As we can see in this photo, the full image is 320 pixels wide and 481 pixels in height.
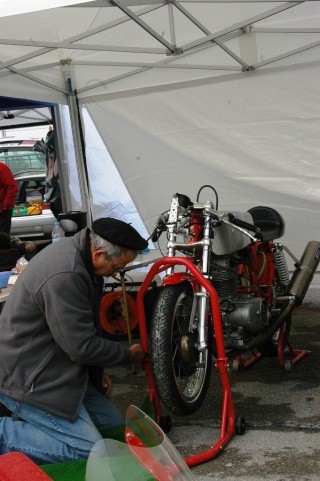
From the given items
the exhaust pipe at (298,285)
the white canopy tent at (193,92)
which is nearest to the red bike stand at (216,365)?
the exhaust pipe at (298,285)

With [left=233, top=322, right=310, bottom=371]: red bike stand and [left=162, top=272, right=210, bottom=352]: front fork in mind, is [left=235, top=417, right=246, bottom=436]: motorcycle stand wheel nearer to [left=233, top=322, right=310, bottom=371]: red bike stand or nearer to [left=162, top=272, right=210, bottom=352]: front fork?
[left=162, top=272, right=210, bottom=352]: front fork

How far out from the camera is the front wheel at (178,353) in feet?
13.1

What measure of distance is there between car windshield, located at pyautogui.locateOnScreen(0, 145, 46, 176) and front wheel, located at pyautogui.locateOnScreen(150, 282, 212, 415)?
28.5 ft

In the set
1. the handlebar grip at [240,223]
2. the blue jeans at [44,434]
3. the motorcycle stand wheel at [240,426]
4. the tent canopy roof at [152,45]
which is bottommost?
the motorcycle stand wheel at [240,426]

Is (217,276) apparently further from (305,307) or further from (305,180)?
(305,307)

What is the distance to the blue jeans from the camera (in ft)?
10.8

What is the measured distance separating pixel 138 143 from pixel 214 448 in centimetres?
437

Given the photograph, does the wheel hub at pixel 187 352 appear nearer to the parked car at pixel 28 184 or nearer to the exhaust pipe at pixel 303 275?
the exhaust pipe at pixel 303 275

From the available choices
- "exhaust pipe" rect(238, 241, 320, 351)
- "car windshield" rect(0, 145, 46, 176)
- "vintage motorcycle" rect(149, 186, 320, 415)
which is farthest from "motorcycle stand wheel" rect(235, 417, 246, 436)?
"car windshield" rect(0, 145, 46, 176)

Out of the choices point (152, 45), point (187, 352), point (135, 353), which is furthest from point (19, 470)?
point (152, 45)

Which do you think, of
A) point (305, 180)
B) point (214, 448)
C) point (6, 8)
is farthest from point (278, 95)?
point (214, 448)

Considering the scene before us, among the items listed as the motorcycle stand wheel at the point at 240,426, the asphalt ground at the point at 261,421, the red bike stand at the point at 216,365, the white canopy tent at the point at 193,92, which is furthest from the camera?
the white canopy tent at the point at 193,92

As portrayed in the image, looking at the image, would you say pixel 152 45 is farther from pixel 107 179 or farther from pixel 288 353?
pixel 288 353

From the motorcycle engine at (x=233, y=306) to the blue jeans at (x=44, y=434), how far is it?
1.44 meters
